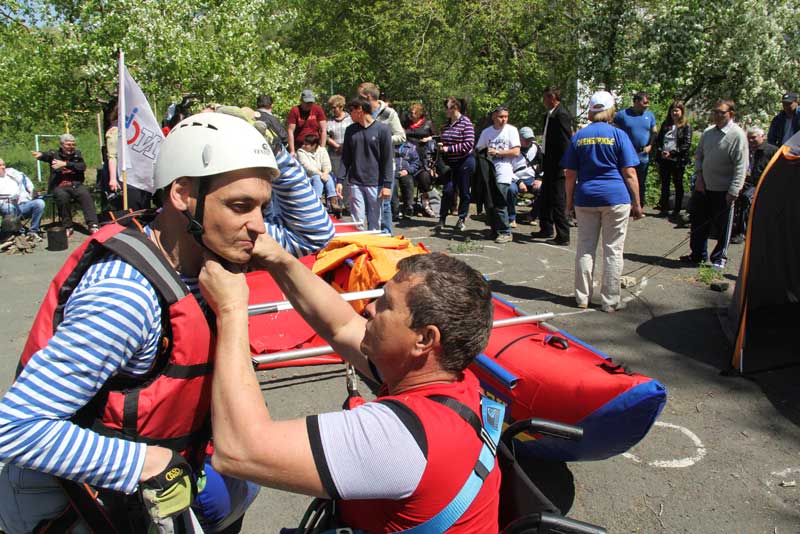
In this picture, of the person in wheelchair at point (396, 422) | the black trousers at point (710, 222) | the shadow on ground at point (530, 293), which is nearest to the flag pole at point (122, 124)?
the person in wheelchair at point (396, 422)

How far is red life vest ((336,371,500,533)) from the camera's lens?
1.57 m

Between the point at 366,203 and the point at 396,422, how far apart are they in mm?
7347

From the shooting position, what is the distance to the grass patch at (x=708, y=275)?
762cm

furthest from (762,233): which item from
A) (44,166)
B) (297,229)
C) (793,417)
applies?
(44,166)

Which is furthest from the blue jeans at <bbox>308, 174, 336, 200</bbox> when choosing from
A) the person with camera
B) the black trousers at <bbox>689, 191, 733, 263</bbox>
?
the person with camera

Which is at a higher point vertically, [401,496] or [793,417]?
[401,496]

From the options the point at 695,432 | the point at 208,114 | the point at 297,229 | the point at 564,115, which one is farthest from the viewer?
the point at 564,115

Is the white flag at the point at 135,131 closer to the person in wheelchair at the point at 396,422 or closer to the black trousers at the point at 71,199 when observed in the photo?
the person in wheelchair at the point at 396,422

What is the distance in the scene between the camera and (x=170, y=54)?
11242mm

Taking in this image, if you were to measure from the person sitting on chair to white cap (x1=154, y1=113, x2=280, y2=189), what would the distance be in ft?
33.3

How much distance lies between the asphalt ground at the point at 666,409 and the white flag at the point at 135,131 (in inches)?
79.7

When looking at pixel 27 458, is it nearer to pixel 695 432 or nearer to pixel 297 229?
pixel 297 229

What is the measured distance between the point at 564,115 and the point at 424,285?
26.0 feet

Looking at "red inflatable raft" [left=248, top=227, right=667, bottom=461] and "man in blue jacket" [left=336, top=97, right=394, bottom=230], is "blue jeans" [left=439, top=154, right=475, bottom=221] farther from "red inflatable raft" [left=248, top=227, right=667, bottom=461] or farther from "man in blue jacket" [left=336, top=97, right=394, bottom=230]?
"red inflatable raft" [left=248, top=227, right=667, bottom=461]
